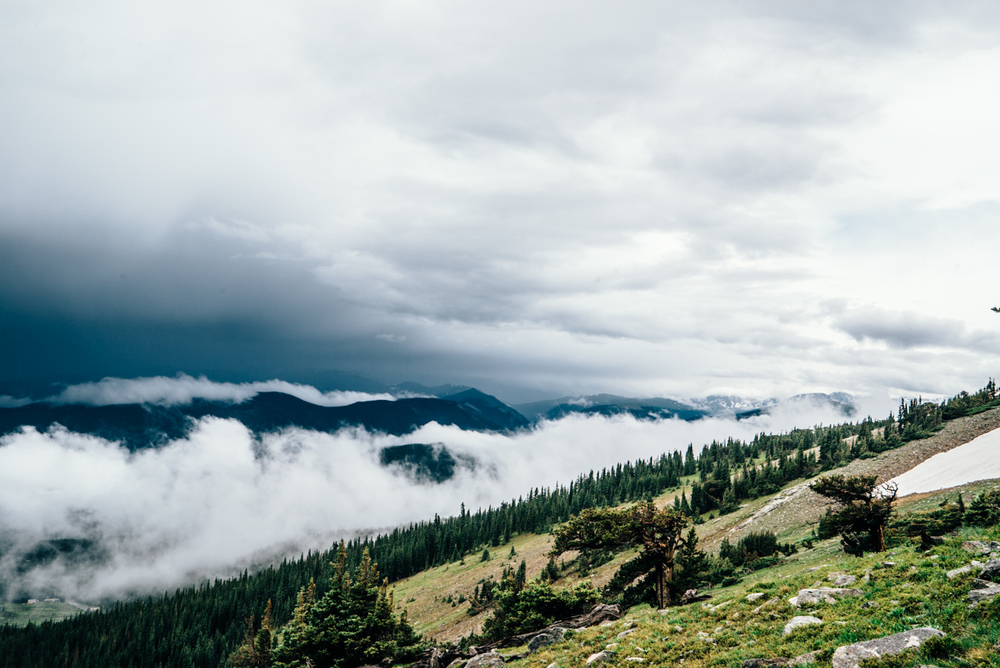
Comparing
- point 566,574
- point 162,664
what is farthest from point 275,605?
point 566,574

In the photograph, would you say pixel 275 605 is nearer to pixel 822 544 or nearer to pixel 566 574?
pixel 566 574

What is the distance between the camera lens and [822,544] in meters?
49.8

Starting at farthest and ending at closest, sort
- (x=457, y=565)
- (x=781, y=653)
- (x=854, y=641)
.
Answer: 1. (x=457, y=565)
2. (x=781, y=653)
3. (x=854, y=641)

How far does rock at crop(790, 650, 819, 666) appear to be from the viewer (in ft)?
51.9

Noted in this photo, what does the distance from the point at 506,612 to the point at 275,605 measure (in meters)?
201

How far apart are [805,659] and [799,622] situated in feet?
12.6

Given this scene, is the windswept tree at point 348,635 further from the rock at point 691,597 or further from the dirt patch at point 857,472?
the dirt patch at point 857,472

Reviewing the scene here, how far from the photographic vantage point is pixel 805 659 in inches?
638

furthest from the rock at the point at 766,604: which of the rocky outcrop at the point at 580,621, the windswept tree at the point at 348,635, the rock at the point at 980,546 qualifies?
the windswept tree at the point at 348,635

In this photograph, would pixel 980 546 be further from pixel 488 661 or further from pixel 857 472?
pixel 857 472

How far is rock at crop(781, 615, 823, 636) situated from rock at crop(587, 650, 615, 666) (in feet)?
26.3

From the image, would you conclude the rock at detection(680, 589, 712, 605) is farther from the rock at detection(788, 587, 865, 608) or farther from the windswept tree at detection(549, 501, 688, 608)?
the rock at detection(788, 587, 865, 608)

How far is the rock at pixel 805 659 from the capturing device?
15815 mm

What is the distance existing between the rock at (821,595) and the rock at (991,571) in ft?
14.9
